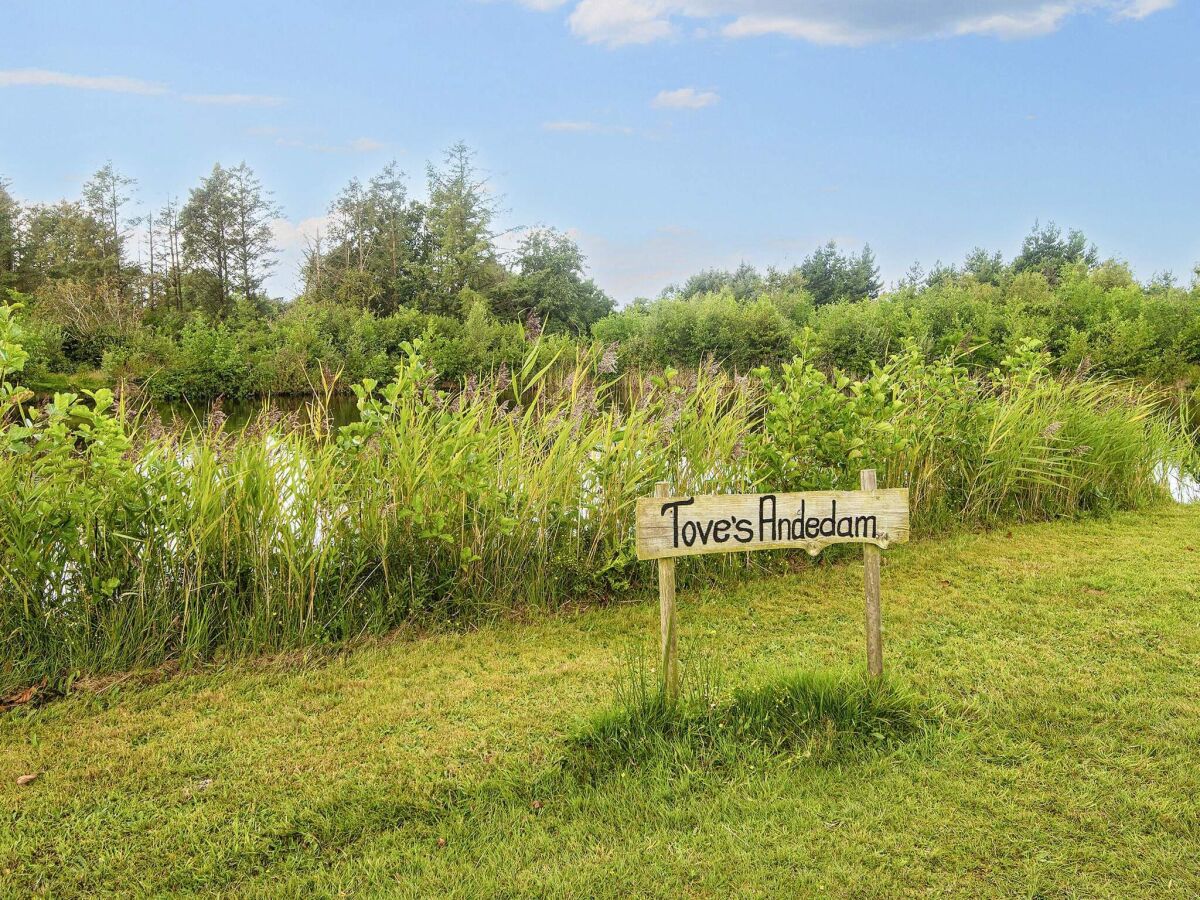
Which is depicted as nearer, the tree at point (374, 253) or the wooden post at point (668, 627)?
the wooden post at point (668, 627)

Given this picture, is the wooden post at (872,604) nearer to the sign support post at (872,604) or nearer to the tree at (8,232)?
the sign support post at (872,604)

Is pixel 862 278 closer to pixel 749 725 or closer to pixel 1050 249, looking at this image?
pixel 1050 249

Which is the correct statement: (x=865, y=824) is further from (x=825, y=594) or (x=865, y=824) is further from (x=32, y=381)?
(x=32, y=381)

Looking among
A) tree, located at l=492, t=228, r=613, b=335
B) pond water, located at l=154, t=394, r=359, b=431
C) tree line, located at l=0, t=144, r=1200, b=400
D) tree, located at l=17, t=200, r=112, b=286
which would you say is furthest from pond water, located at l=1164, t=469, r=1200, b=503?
tree, located at l=17, t=200, r=112, b=286

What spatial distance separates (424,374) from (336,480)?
70 centimetres

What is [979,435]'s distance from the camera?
5.83m

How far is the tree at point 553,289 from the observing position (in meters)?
31.9

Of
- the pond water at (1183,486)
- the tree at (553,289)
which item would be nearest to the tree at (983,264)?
the tree at (553,289)

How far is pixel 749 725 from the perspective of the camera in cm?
275

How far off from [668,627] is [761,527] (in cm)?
45

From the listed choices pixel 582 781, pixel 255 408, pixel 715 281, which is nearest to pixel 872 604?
pixel 582 781

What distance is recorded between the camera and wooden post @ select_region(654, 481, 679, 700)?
268 centimetres

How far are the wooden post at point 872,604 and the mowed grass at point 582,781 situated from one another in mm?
154

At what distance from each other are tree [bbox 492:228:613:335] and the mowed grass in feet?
91.4
